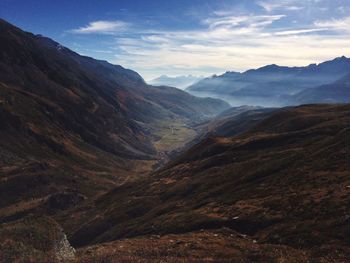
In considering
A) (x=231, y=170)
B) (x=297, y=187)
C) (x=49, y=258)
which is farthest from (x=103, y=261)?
(x=231, y=170)

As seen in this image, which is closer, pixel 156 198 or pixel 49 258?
pixel 49 258

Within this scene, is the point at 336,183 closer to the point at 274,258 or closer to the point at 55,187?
the point at 274,258

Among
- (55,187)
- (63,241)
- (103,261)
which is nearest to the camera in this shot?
(103,261)

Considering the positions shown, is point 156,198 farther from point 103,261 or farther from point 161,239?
point 103,261

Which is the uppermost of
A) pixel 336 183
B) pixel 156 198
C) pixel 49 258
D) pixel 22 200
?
pixel 336 183

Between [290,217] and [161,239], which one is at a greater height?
[290,217]

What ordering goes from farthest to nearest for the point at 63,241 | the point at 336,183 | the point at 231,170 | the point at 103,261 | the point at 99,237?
the point at 231,170 → the point at 99,237 → the point at 336,183 → the point at 63,241 → the point at 103,261

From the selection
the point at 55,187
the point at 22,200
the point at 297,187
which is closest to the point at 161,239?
the point at 297,187
